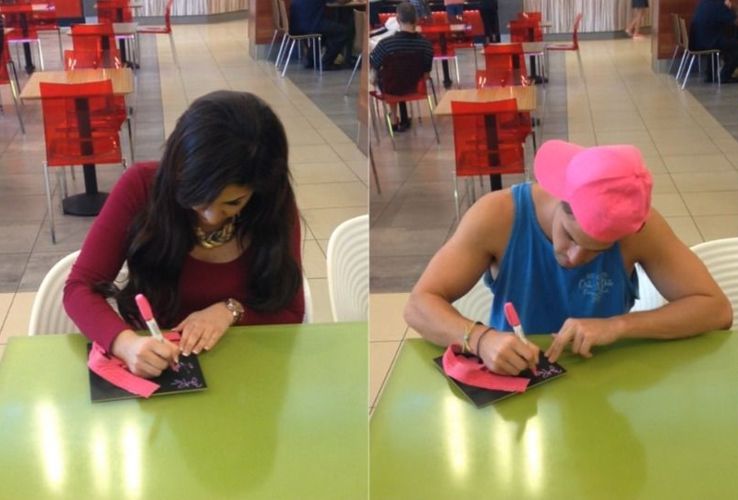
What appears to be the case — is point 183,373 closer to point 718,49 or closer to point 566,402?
point 566,402

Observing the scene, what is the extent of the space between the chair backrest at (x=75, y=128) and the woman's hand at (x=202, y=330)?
7.57 ft

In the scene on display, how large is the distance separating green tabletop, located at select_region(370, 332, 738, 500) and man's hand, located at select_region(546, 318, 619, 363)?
0.5 inches

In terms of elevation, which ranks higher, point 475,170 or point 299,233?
point 299,233

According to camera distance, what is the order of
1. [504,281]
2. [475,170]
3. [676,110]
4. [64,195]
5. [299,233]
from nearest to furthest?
1. [504,281]
2. [299,233]
3. [475,170]
4. [64,195]
5. [676,110]

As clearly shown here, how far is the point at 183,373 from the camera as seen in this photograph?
3.98 feet

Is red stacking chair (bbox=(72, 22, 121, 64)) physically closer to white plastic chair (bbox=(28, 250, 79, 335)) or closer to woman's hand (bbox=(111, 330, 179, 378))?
white plastic chair (bbox=(28, 250, 79, 335))

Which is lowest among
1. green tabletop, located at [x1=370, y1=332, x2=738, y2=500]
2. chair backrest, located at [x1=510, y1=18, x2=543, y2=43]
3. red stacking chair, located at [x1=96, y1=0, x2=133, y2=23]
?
green tabletop, located at [x1=370, y1=332, x2=738, y2=500]

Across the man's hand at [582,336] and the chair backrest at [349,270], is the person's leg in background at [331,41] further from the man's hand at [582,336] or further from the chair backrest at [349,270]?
the man's hand at [582,336]

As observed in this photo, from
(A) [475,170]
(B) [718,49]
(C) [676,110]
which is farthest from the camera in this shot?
(B) [718,49]

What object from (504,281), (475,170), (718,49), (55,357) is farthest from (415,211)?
(718,49)

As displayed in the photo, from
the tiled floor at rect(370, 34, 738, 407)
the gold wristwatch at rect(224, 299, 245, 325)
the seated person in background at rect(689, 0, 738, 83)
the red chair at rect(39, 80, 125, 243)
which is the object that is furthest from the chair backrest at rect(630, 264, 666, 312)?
the seated person in background at rect(689, 0, 738, 83)

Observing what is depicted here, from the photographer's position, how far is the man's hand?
1209mm

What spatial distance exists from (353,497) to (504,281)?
1.77 ft

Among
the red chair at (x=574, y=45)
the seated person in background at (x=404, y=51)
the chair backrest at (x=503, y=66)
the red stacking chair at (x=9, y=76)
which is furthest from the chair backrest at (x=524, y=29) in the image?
the red stacking chair at (x=9, y=76)
